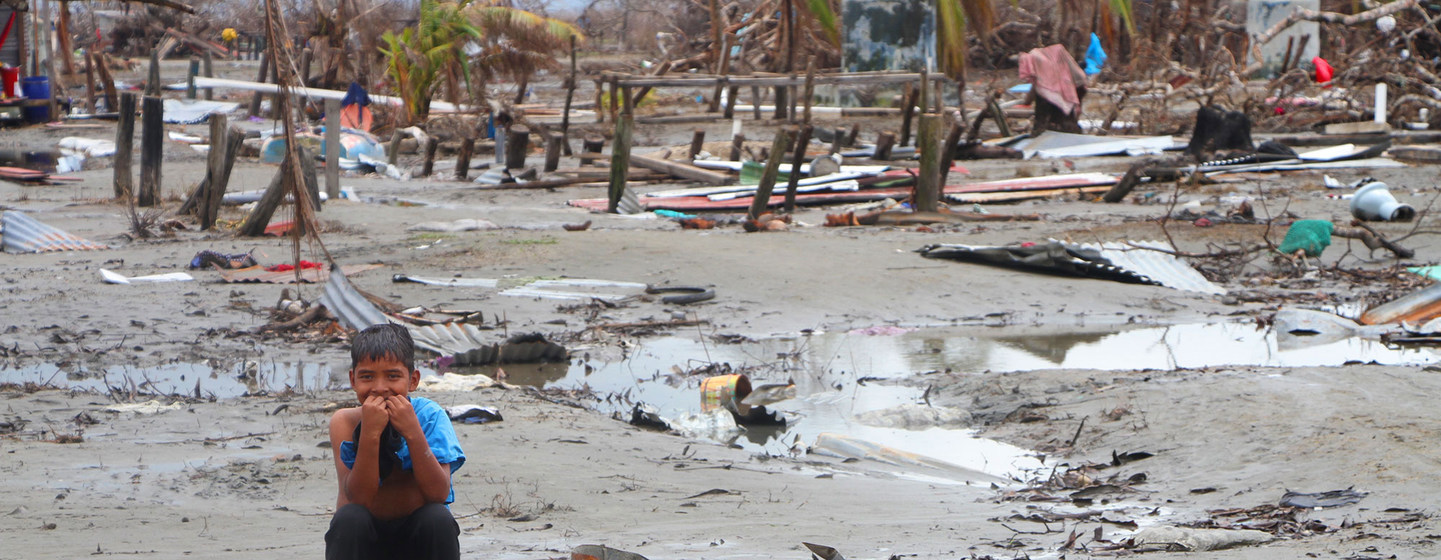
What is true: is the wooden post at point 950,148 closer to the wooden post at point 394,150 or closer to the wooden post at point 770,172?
the wooden post at point 770,172

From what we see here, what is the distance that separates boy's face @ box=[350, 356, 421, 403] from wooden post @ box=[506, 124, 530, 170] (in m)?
16.8

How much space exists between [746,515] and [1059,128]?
19.0 meters

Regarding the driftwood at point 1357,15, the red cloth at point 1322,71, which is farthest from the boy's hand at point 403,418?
the red cloth at point 1322,71

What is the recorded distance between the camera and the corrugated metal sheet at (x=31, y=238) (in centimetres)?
1134

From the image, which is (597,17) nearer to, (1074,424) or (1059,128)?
(1059,128)

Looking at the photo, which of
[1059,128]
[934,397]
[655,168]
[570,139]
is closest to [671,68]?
[570,139]

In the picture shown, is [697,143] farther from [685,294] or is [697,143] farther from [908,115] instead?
[685,294]

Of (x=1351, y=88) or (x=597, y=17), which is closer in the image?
(x=1351, y=88)

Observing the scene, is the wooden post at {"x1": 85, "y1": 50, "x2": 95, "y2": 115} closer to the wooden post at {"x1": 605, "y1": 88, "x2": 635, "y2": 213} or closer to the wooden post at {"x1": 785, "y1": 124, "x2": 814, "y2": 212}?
the wooden post at {"x1": 605, "y1": 88, "x2": 635, "y2": 213}

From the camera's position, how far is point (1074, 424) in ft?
19.6

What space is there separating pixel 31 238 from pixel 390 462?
10.1m

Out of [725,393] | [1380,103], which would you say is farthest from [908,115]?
[725,393]

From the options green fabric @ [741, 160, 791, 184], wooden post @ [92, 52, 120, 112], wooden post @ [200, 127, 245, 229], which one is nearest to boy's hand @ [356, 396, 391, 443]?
wooden post @ [200, 127, 245, 229]

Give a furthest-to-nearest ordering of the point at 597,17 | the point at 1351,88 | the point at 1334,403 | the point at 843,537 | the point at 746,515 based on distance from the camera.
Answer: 1. the point at 597,17
2. the point at 1351,88
3. the point at 1334,403
4. the point at 746,515
5. the point at 843,537
